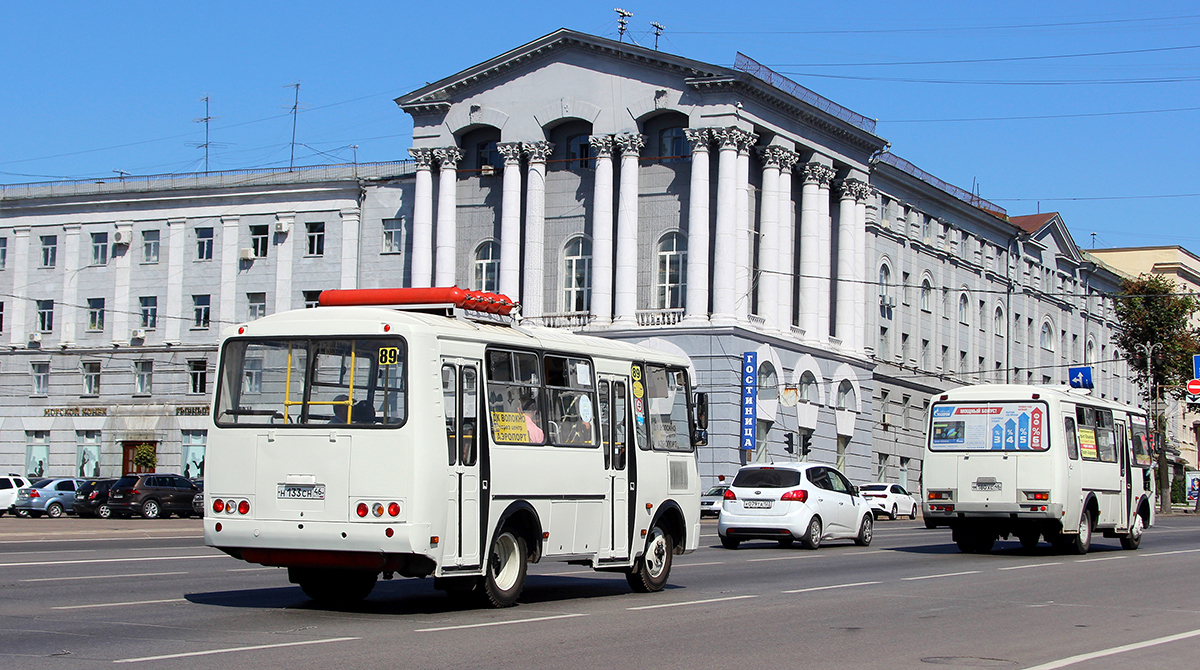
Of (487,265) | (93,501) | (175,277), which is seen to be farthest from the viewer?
(175,277)

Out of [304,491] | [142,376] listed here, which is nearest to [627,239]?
[142,376]

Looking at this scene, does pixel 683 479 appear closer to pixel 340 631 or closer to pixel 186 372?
pixel 340 631

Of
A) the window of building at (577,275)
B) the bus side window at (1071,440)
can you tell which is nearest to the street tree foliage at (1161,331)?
the window of building at (577,275)

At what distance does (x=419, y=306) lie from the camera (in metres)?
13.9

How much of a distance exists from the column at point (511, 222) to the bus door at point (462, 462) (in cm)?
4079

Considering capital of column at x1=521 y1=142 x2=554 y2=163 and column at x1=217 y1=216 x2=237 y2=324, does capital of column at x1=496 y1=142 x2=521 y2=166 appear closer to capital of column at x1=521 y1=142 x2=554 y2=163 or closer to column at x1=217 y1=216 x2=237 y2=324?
capital of column at x1=521 y1=142 x2=554 y2=163

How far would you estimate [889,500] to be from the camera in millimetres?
51375

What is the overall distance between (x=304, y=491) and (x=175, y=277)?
165 feet

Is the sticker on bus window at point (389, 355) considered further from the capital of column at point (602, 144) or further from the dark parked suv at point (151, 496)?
the capital of column at point (602, 144)

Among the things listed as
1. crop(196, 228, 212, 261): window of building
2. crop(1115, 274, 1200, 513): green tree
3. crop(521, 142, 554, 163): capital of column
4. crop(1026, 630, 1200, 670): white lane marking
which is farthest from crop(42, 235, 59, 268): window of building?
crop(1026, 630, 1200, 670): white lane marking

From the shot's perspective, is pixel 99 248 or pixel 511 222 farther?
pixel 99 248

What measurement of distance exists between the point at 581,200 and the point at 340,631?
4387 centimetres

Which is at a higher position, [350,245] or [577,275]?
[350,245]

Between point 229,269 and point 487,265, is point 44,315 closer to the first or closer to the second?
point 229,269
